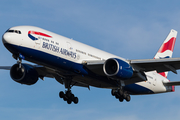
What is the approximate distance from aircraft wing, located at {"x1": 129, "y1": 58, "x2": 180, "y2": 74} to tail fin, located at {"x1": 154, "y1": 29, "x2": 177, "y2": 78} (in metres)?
13.1

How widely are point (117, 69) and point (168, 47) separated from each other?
19.5 metres

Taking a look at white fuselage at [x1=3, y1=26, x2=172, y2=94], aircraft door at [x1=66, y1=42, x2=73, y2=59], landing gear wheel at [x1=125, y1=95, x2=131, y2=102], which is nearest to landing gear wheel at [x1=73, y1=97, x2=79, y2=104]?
white fuselage at [x1=3, y1=26, x2=172, y2=94]

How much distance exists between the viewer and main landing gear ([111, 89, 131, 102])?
35.7 m

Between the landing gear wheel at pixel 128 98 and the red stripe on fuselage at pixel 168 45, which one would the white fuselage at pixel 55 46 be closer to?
the landing gear wheel at pixel 128 98

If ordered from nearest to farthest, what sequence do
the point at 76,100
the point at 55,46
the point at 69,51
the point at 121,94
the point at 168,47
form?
1. the point at 55,46
2. the point at 69,51
3. the point at 76,100
4. the point at 121,94
5. the point at 168,47

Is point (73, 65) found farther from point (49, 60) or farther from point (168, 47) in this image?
point (168, 47)

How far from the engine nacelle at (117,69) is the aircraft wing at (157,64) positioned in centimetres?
116

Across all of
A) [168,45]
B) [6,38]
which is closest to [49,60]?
[6,38]

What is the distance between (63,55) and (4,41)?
Answer: 5.21 meters

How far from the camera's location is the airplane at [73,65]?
27906 millimetres

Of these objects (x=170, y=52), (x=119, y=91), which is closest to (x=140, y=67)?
(x=119, y=91)

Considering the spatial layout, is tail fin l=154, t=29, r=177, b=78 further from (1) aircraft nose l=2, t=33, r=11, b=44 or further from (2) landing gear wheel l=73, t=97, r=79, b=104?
(1) aircraft nose l=2, t=33, r=11, b=44

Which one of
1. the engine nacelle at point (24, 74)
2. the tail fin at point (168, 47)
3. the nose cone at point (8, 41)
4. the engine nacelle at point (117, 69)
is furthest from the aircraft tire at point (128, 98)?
the nose cone at point (8, 41)

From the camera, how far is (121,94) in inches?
1406
